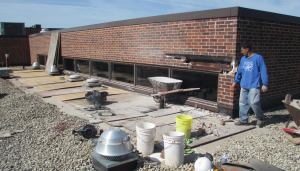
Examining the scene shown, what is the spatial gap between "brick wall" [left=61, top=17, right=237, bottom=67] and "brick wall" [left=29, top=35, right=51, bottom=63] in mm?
6957

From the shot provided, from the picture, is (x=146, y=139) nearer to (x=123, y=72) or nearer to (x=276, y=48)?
(x=276, y=48)

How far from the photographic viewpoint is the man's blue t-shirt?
18.9 ft

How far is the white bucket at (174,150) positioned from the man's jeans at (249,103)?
269 cm

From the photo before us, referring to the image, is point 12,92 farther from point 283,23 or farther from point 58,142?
point 283,23

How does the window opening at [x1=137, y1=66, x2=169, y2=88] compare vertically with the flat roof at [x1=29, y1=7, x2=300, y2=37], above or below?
below

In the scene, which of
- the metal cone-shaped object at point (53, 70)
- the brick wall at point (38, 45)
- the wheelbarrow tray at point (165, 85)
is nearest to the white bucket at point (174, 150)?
the wheelbarrow tray at point (165, 85)

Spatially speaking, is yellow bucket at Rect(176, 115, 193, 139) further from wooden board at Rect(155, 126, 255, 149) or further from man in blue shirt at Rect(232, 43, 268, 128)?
man in blue shirt at Rect(232, 43, 268, 128)

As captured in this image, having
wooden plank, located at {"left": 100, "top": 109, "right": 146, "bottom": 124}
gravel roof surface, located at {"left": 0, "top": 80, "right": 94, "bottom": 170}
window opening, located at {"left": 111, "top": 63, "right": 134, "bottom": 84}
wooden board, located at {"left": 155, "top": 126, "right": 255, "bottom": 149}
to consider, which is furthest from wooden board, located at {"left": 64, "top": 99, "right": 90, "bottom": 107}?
wooden board, located at {"left": 155, "top": 126, "right": 255, "bottom": 149}

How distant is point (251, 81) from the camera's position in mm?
5887

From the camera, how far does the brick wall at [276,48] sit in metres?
6.75

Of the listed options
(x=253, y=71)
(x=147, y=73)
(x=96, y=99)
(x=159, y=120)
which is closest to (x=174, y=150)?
(x=159, y=120)

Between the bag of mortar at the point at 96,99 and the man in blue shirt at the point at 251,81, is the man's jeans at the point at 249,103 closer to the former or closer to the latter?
the man in blue shirt at the point at 251,81

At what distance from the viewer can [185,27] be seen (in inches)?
309

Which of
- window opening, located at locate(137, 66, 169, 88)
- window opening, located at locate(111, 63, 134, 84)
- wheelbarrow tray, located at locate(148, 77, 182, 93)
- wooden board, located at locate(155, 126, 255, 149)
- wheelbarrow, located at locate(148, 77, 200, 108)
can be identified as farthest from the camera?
window opening, located at locate(111, 63, 134, 84)
